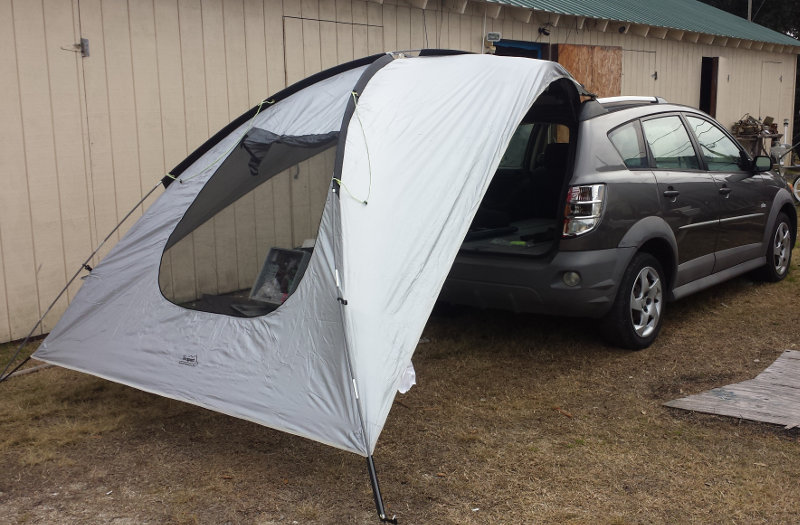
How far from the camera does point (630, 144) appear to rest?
18.8 ft

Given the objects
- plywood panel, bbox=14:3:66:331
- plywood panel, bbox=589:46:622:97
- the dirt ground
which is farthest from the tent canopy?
plywood panel, bbox=589:46:622:97

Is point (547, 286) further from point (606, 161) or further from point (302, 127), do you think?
point (302, 127)

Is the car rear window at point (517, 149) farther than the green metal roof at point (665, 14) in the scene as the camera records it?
No

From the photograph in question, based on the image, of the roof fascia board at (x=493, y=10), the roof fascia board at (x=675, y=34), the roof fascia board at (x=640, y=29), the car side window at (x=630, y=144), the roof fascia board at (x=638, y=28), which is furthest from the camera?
the roof fascia board at (x=675, y=34)

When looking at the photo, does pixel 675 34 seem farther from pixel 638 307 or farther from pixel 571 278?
pixel 571 278

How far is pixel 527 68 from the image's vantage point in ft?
16.7

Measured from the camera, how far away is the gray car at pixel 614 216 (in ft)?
17.3

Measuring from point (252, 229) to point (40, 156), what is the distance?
241 centimetres

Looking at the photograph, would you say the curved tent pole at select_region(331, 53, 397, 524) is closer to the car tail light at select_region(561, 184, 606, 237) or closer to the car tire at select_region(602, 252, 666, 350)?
the car tail light at select_region(561, 184, 606, 237)

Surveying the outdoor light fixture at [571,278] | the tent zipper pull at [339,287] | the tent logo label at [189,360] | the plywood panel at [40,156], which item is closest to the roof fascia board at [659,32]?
the outdoor light fixture at [571,278]

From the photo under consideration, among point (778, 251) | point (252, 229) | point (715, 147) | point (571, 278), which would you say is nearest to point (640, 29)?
point (778, 251)

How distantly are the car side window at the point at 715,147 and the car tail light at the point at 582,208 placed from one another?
1.74 meters

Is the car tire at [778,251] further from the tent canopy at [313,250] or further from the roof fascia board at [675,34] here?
the roof fascia board at [675,34]

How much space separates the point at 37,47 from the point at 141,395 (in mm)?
2847
